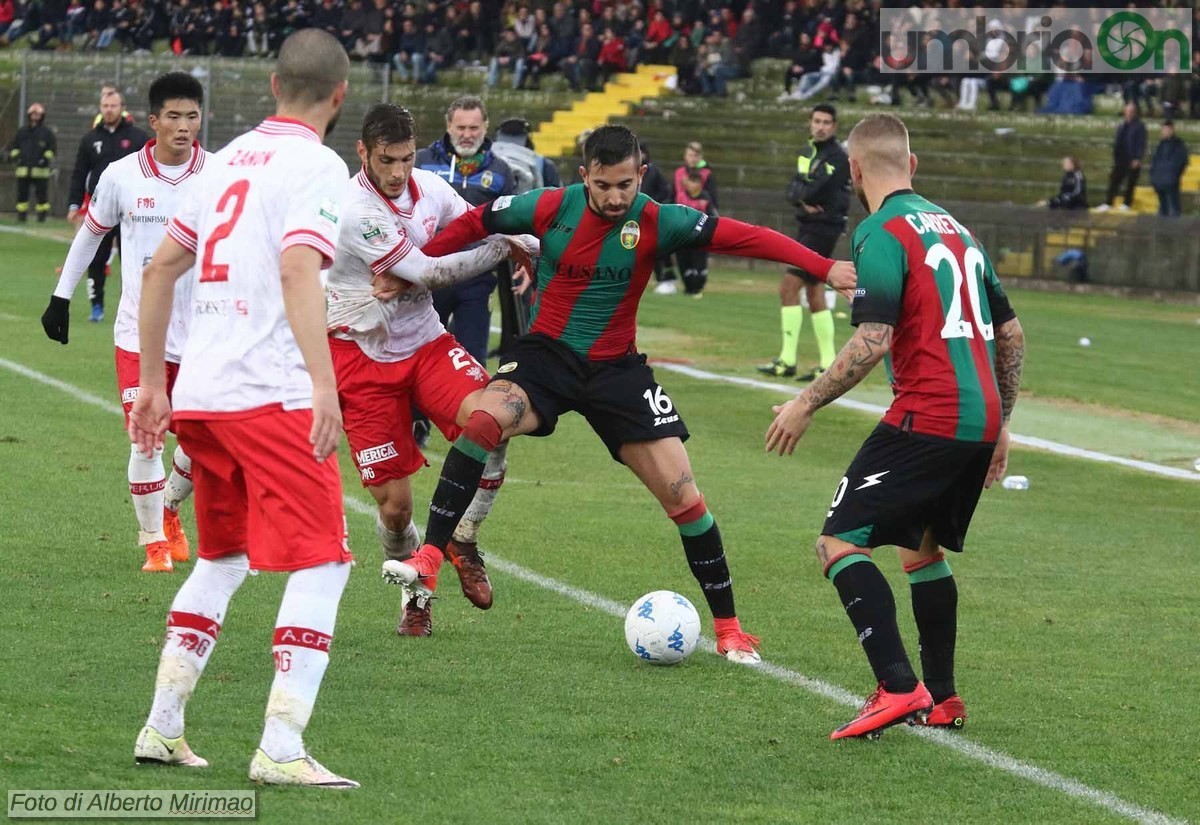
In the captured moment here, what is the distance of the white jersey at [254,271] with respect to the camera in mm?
5020

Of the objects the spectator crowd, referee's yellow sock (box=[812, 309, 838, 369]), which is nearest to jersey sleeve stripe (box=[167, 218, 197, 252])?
referee's yellow sock (box=[812, 309, 838, 369])

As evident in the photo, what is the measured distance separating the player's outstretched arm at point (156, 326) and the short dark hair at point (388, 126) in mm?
2423

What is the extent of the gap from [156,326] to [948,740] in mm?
2955

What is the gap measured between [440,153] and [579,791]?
724 cm

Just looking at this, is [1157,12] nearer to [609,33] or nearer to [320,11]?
[609,33]

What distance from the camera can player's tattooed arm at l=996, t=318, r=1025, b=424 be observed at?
246 inches

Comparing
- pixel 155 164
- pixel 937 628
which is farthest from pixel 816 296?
pixel 937 628

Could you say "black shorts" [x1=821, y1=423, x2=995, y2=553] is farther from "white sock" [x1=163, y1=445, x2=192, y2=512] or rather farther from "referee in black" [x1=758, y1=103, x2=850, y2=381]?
"referee in black" [x1=758, y1=103, x2=850, y2=381]

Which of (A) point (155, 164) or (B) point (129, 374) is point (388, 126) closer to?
(A) point (155, 164)

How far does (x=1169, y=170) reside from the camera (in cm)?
2861

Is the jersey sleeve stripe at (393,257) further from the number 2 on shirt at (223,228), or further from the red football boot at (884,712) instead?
the red football boot at (884,712)

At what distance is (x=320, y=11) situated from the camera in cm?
4316

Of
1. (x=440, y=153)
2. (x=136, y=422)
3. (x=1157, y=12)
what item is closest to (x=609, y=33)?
(x=1157, y=12)

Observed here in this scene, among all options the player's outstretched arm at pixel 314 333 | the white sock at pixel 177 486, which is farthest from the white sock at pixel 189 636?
the white sock at pixel 177 486
